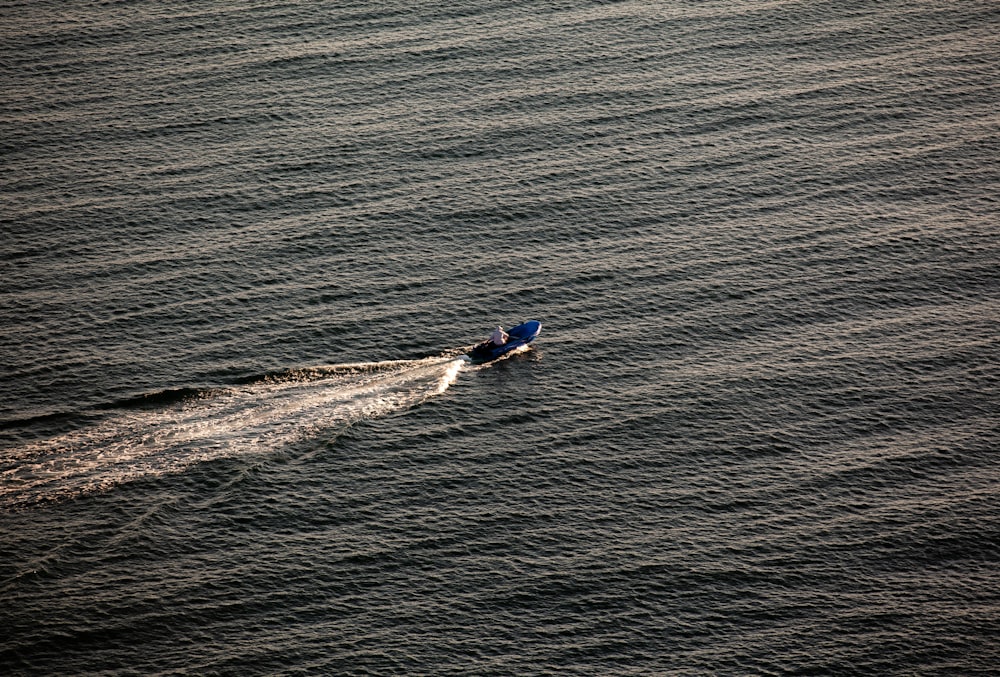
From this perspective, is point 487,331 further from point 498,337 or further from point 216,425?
point 216,425

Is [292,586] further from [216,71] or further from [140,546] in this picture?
[216,71]

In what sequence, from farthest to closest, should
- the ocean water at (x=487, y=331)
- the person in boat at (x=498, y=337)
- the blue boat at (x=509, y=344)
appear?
the blue boat at (x=509, y=344)
the person in boat at (x=498, y=337)
the ocean water at (x=487, y=331)

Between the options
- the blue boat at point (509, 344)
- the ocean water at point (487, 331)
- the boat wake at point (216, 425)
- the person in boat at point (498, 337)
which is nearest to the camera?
the ocean water at point (487, 331)

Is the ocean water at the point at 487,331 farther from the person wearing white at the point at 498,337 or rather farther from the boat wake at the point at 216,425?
the person wearing white at the point at 498,337

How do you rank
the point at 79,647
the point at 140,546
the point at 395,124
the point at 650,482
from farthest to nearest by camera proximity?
the point at 395,124, the point at 650,482, the point at 140,546, the point at 79,647

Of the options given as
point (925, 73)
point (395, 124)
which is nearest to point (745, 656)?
point (395, 124)

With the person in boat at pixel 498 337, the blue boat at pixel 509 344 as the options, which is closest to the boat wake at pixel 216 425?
the blue boat at pixel 509 344

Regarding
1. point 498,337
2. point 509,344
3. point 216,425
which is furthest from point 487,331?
point 216,425
